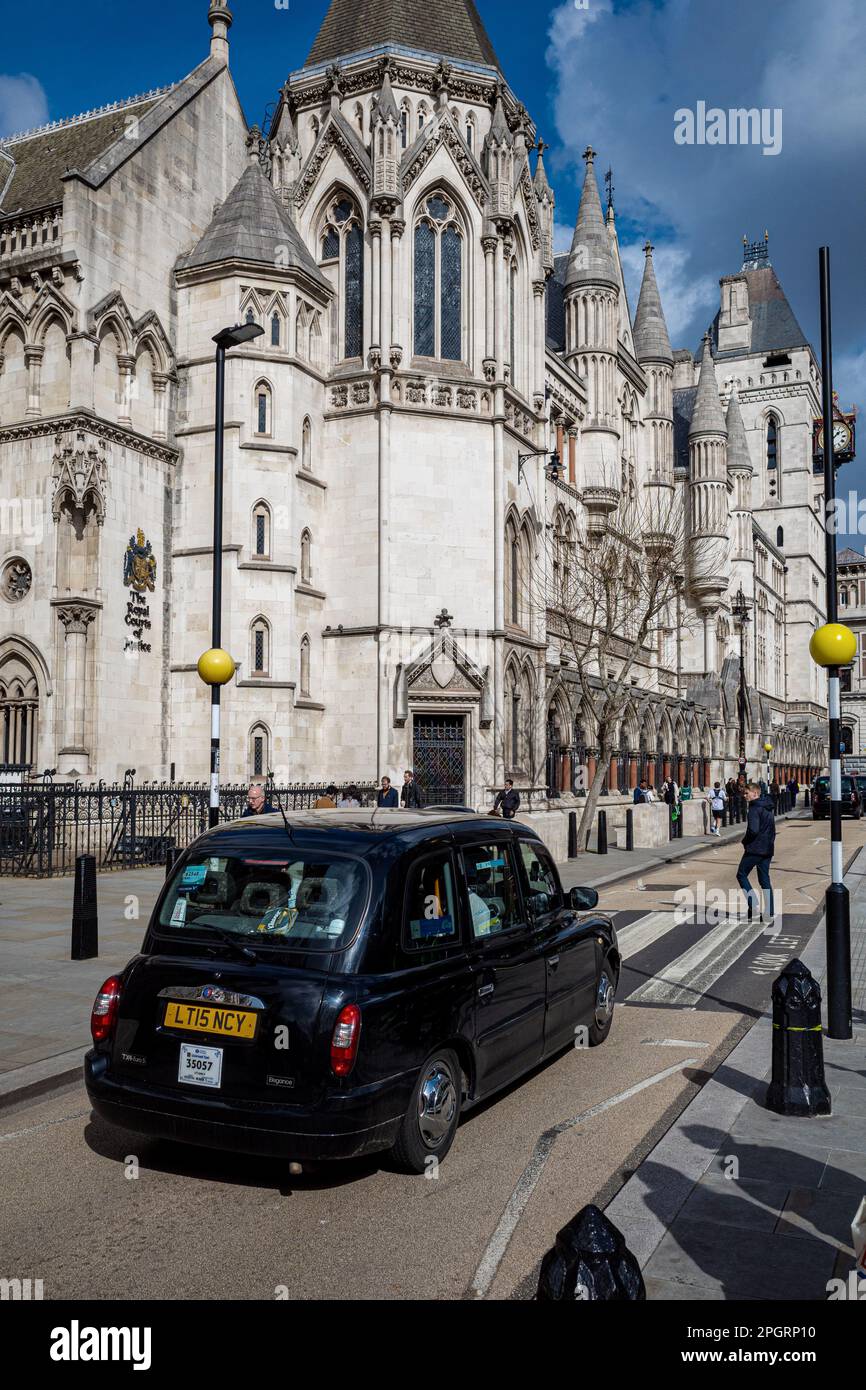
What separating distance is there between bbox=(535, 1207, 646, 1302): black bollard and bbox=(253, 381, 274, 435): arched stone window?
25760mm

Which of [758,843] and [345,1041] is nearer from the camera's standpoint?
[345,1041]

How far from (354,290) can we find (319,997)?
27898mm

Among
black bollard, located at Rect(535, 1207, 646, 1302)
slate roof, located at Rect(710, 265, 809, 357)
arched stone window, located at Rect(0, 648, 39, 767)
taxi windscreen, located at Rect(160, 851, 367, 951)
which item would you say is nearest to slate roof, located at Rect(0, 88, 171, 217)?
arched stone window, located at Rect(0, 648, 39, 767)

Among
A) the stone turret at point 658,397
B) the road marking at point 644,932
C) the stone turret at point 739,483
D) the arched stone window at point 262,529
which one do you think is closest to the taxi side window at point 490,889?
the road marking at point 644,932

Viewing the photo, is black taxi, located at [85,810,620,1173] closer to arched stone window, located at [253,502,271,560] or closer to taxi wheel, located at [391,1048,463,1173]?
taxi wheel, located at [391,1048,463,1173]

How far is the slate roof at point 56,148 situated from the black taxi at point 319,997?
25.9m

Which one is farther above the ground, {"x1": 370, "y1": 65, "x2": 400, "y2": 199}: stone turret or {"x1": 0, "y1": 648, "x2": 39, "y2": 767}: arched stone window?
{"x1": 370, "y1": 65, "x2": 400, "y2": 199}: stone turret

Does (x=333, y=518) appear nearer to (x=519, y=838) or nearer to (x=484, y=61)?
(x=484, y=61)

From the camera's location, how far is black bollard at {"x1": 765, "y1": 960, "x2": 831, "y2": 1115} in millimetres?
5996

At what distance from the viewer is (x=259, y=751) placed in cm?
2625

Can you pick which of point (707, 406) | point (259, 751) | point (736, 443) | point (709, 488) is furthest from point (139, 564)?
point (736, 443)

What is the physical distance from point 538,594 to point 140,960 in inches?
1070

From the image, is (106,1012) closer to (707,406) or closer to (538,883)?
(538,883)

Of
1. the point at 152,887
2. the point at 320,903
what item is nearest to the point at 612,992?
the point at 320,903
